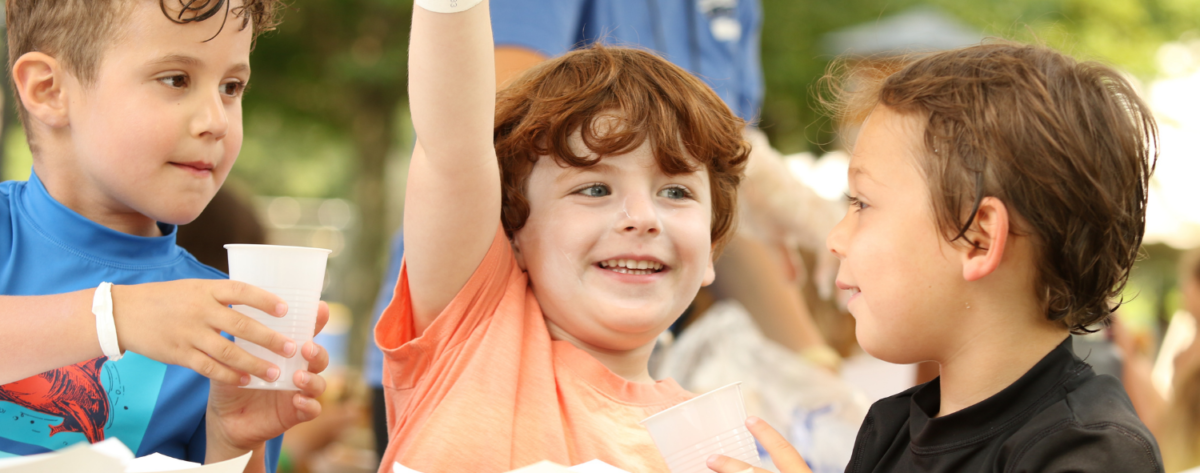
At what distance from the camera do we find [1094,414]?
1414mm

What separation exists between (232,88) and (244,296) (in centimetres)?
65

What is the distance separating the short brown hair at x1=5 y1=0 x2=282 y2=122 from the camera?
1725mm

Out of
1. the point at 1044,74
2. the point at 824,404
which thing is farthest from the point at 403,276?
the point at 824,404

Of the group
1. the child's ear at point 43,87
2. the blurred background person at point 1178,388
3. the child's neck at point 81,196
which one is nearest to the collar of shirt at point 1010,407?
the child's neck at point 81,196

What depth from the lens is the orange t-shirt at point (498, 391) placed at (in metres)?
1.67

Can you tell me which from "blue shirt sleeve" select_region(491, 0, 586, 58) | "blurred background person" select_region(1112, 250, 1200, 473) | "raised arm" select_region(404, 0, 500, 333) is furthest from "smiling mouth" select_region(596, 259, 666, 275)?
"blurred background person" select_region(1112, 250, 1200, 473)

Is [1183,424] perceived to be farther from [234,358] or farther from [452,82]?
[234,358]

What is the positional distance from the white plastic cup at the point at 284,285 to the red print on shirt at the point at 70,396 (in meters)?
0.41

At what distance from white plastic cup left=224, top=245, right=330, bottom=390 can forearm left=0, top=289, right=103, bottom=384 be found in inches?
9.1

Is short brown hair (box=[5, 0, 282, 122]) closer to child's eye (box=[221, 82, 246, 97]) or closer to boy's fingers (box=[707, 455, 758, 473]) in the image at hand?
child's eye (box=[221, 82, 246, 97])

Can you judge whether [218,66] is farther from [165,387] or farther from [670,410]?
[670,410]

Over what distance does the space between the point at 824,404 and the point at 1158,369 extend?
724cm

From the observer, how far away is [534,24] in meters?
2.65

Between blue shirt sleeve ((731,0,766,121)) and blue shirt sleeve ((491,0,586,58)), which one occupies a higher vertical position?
blue shirt sleeve ((731,0,766,121))
